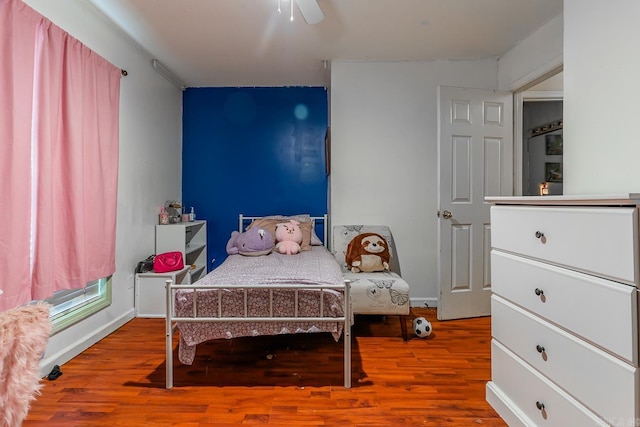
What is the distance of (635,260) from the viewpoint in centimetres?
94

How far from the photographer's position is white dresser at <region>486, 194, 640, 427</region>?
3.17 feet

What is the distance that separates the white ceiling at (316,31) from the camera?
238 cm

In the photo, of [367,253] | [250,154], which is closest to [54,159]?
[250,154]

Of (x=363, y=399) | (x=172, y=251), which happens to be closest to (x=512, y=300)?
(x=363, y=399)

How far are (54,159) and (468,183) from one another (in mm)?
3152

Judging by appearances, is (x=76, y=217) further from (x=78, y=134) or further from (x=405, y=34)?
(x=405, y=34)

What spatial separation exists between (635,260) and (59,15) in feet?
10.3

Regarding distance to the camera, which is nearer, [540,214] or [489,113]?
[540,214]


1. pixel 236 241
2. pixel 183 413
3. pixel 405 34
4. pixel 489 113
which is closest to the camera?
pixel 183 413

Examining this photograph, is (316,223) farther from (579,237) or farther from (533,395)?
(579,237)

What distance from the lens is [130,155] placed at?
2930 millimetres

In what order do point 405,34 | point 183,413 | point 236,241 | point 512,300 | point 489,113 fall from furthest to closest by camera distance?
point 236,241 → point 489,113 → point 405,34 → point 183,413 → point 512,300

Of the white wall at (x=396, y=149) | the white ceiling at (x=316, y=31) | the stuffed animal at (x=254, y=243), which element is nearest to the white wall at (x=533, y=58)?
the white ceiling at (x=316, y=31)

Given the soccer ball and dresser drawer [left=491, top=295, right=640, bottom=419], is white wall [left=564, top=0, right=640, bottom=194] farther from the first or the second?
the soccer ball
